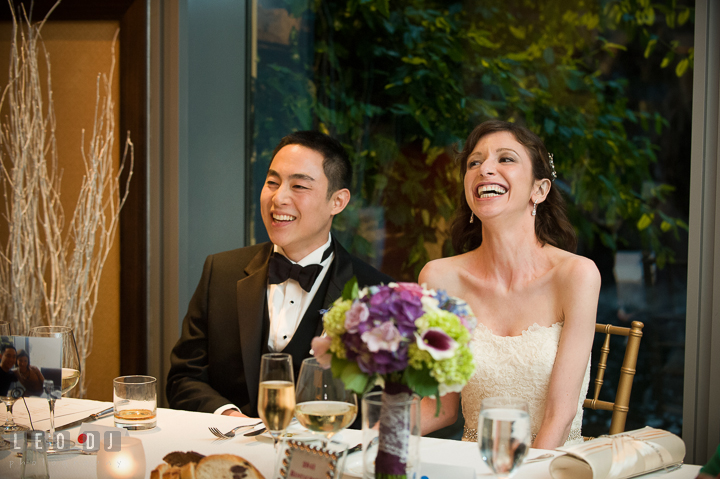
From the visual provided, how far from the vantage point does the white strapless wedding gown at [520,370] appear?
2043 mm

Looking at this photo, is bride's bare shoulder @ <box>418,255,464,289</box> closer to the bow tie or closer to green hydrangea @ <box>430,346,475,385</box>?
the bow tie

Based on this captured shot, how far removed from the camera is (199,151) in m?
3.12

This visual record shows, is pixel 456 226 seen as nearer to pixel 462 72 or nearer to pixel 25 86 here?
pixel 462 72

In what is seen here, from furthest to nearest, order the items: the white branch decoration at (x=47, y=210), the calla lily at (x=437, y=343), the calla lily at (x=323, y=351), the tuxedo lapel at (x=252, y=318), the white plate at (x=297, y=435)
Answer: the white branch decoration at (x=47, y=210)
the tuxedo lapel at (x=252, y=318)
the white plate at (x=297, y=435)
the calla lily at (x=323, y=351)
the calla lily at (x=437, y=343)

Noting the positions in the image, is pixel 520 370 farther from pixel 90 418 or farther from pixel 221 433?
pixel 90 418

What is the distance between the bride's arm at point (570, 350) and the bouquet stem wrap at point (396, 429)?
948 mm

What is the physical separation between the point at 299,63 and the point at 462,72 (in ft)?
2.76

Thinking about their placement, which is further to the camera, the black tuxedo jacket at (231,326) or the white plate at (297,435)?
the black tuxedo jacket at (231,326)

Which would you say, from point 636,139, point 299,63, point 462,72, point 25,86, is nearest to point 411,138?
point 462,72

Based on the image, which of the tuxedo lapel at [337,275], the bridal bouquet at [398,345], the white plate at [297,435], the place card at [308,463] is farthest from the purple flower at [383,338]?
the tuxedo lapel at [337,275]

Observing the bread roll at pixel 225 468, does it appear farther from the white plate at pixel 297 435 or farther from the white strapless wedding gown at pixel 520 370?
the white strapless wedding gown at pixel 520 370

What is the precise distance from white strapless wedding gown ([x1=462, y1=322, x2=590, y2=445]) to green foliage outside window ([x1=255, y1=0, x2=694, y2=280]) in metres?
0.96

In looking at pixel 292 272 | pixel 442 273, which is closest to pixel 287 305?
pixel 292 272

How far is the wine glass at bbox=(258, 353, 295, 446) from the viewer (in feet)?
3.95
